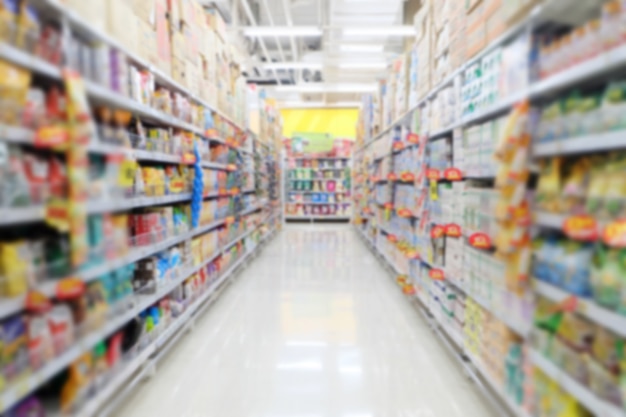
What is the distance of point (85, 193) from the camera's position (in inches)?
56.6

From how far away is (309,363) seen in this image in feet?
10.6

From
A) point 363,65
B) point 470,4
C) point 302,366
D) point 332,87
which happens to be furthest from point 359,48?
point 302,366

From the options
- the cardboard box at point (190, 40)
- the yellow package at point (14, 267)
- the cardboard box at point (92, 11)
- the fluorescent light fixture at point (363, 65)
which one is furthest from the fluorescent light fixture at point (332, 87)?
the yellow package at point (14, 267)

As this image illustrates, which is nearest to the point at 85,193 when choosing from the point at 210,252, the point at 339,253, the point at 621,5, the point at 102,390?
the point at 102,390

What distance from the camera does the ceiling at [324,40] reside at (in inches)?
304

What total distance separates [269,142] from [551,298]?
28.6ft

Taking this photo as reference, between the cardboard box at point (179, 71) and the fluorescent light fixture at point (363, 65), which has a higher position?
the fluorescent light fixture at point (363, 65)

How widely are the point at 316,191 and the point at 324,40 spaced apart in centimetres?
670

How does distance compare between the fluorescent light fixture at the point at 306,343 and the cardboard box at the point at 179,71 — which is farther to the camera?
the fluorescent light fixture at the point at 306,343

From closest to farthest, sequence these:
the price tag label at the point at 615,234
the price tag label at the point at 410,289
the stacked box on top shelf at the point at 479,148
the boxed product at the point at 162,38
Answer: the price tag label at the point at 615,234, the stacked box on top shelf at the point at 479,148, the boxed product at the point at 162,38, the price tag label at the point at 410,289

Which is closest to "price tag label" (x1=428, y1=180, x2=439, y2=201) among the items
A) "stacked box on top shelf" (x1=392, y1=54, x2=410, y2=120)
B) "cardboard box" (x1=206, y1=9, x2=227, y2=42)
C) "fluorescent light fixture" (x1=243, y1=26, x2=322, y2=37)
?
"stacked box on top shelf" (x1=392, y1=54, x2=410, y2=120)

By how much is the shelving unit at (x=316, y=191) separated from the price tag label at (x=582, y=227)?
13069 millimetres

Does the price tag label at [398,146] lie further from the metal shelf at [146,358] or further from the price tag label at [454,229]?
the metal shelf at [146,358]

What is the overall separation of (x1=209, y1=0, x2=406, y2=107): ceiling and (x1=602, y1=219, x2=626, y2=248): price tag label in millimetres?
6525
